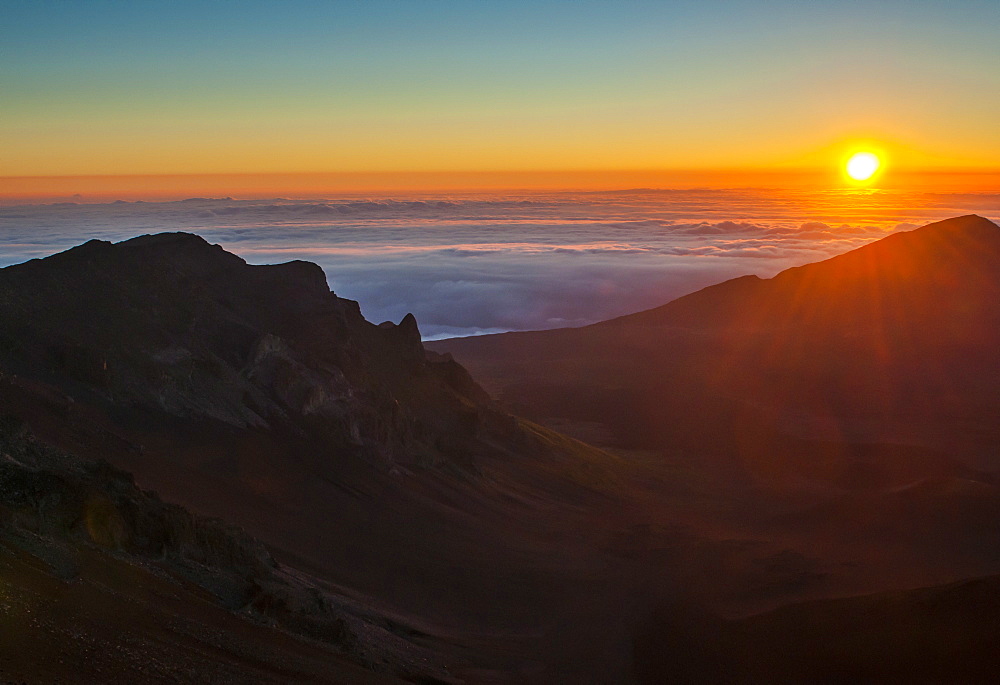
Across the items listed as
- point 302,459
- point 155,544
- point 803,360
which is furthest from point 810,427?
point 155,544

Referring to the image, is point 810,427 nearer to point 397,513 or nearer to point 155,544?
point 397,513

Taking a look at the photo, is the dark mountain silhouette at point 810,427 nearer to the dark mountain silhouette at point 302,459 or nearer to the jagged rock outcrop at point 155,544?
the dark mountain silhouette at point 302,459

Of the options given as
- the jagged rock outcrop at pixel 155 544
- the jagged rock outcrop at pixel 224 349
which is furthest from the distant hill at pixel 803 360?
the jagged rock outcrop at pixel 155 544

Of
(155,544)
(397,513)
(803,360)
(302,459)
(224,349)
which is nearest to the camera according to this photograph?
(155,544)

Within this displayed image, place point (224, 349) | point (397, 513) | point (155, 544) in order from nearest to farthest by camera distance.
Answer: point (155, 544) < point (397, 513) < point (224, 349)

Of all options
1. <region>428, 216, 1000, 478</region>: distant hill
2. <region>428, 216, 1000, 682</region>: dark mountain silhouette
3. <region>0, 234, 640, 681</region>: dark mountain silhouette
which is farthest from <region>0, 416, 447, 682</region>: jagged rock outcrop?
<region>428, 216, 1000, 478</region>: distant hill

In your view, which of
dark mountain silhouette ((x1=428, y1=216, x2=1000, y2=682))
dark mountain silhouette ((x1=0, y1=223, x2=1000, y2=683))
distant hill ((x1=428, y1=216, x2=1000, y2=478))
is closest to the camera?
dark mountain silhouette ((x1=0, y1=223, x2=1000, y2=683))

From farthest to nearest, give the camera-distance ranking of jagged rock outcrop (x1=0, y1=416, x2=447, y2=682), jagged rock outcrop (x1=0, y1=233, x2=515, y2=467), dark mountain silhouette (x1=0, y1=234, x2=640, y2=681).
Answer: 1. jagged rock outcrop (x1=0, y1=233, x2=515, y2=467)
2. dark mountain silhouette (x1=0, y1=234, x2=640, y2=681)
3. jagged rock outcrop (x1=0, y1=416, x2=447, y2=682)

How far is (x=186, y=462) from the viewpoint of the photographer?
22.2 metres

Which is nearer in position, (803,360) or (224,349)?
→ (224,349)

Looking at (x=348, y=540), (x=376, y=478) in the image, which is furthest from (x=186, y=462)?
(x=376, y=478)

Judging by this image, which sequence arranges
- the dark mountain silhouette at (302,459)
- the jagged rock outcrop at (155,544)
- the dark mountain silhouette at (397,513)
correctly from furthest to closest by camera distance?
the dark mountain silhouette at (302,459), the dark mountain silhouette at (397,513), the jagged rock outcrop at (155,544)

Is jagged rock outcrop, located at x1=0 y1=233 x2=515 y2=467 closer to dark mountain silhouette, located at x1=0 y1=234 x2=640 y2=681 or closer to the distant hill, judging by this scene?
dark mountain silhouette, located at x1=0 y1=234 x2=640 y2=681

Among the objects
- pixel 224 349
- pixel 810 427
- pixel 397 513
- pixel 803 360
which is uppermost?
pixel 224 349
